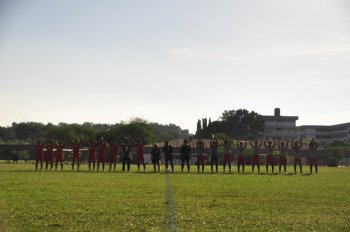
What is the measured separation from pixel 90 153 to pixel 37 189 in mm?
19667

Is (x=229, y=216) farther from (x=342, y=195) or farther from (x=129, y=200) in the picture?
(x=342, y=195)

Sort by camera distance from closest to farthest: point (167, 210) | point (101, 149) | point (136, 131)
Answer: point (167, 210) < point (101, 149) < point (136, 131)

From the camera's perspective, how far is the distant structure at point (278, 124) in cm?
19512

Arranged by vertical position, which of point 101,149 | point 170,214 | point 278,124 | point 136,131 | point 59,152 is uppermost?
point 278,124

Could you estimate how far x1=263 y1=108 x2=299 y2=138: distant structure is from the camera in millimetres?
195125

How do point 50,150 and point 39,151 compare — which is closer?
point 39,151

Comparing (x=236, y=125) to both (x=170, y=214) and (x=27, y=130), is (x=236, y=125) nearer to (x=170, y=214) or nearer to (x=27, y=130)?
(x=27, y=130)

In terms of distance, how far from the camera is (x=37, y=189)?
18.2 m

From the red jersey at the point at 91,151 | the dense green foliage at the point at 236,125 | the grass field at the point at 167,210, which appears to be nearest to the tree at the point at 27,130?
the dense green foliage at the point at 236,125

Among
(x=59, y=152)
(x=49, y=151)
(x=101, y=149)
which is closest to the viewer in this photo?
(x=59, y=152)

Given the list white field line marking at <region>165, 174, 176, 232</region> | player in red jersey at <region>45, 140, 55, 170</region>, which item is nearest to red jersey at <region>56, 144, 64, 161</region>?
player in red jersey at <region>45, 140, 55, 170</region>

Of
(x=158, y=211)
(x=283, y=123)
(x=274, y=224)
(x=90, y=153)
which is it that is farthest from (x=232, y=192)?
(x=283, y=123)

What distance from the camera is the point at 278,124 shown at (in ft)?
645

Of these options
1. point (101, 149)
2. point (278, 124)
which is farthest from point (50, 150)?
point (278, 124)
